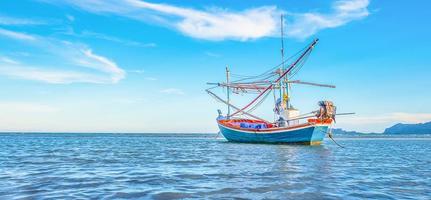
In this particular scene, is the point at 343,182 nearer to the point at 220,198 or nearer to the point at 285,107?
the point at 220,198

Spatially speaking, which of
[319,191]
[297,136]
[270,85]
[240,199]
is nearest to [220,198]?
[240,199]

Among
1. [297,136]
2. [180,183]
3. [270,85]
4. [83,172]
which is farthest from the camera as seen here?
[270,85]

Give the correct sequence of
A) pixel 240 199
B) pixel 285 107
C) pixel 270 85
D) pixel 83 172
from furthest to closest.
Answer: pixel 270 85 < pixel 285 107 < pixel 83 172 < pixel 240 199

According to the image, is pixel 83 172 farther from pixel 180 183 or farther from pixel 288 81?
pixel 288 81

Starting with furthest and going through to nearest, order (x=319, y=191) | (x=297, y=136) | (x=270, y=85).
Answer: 1. (x=270, y=85)
2. (x=297, y=136)
3. (x=319, y=191)

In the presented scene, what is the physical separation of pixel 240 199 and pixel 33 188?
23.4ft

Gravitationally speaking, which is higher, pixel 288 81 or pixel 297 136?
pixel 288 81

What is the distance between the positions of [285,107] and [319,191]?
41.3m

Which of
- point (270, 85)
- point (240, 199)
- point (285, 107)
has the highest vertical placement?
point (270, 85)

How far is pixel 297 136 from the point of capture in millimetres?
48375

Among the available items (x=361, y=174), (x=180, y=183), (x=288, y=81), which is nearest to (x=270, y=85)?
(x=288, y=81)

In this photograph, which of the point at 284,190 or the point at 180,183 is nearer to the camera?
the point at 284,190

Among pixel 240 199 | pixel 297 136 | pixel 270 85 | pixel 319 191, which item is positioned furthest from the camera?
pixel 270 85

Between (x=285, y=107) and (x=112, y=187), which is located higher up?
(x=285, y=107)
